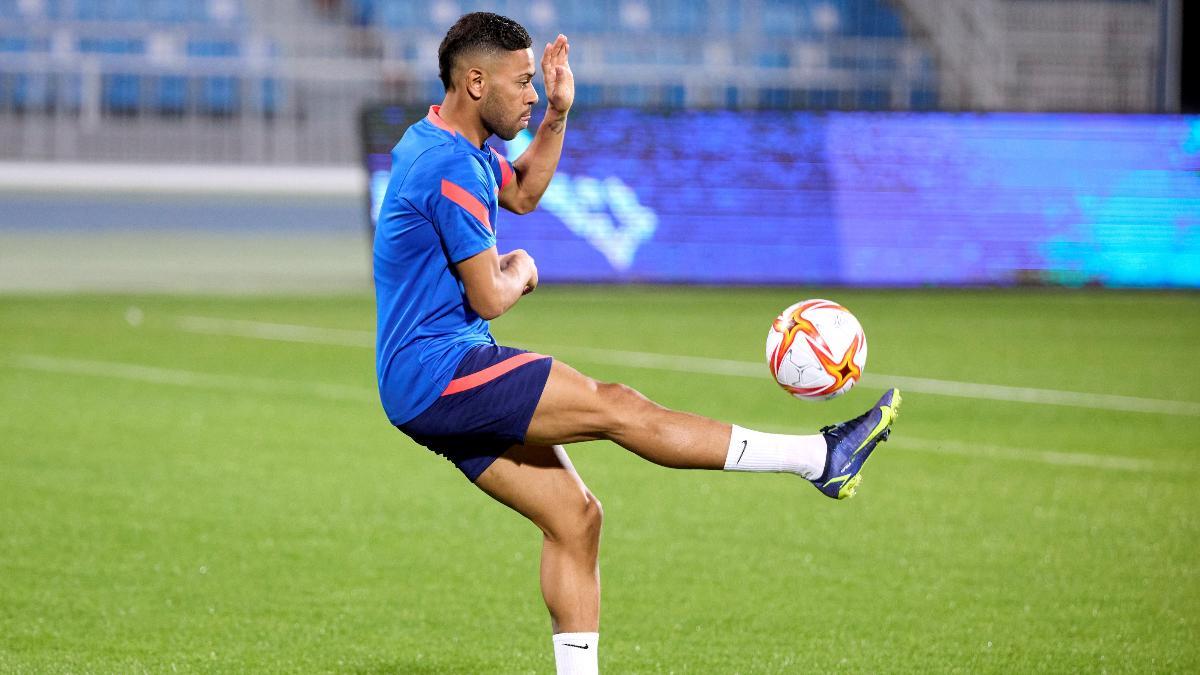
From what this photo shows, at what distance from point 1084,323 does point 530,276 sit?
517 inches

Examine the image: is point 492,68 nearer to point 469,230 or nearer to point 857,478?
point 469,230

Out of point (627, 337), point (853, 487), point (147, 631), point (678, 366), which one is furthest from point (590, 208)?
point (853, 487)

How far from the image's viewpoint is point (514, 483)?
14.1 feet

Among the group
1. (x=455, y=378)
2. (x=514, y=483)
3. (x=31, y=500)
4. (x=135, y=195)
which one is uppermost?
(x=455, y=378)

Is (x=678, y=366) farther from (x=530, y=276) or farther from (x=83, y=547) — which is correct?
(x=530, y=276)

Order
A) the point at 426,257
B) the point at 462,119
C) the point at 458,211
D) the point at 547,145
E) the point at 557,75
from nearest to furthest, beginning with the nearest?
the point at 458,211
the point at 426,257
the point at 462,119
the point at 557,75
the point at 547,145

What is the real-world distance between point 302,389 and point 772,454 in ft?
26.4

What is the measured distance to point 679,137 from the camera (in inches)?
708

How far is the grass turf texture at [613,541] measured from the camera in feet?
17.5

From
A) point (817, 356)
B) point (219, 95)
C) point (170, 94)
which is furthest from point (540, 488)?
point (170, 94)

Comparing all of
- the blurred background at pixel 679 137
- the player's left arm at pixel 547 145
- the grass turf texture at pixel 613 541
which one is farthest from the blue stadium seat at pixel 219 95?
the player's left arm at pixel 547 145

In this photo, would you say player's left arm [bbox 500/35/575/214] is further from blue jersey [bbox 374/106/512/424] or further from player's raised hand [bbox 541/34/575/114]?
blue jersey [bbox 374/106/512/424]

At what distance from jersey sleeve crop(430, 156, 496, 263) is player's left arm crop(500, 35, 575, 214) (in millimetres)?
740

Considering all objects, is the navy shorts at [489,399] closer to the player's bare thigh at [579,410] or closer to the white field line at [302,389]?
the player's bare thigh at [579,410]
